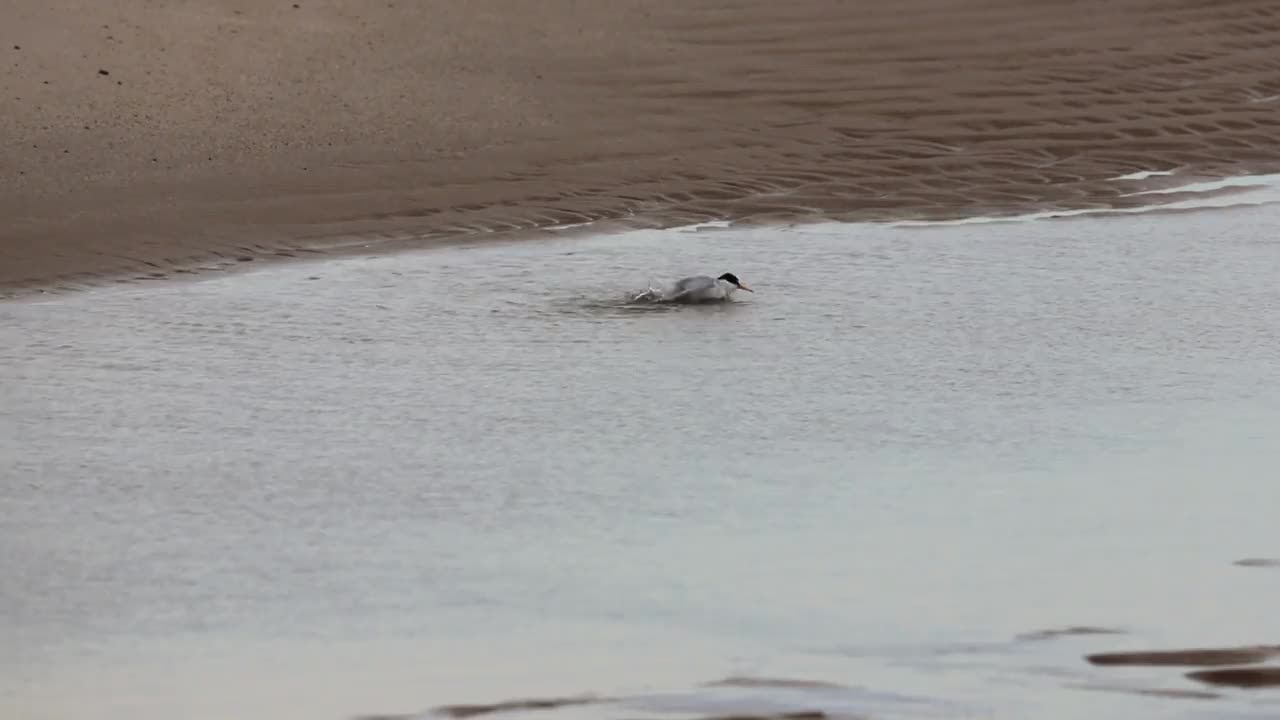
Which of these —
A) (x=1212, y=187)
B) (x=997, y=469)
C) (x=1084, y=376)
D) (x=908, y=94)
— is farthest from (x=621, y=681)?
(x=908, y=94)

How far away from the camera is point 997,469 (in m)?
5.47

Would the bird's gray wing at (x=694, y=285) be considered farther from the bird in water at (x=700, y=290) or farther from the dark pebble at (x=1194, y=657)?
the dark pebble at (x=1194, y=657)

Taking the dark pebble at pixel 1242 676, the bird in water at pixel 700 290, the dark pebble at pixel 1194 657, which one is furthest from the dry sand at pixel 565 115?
the dark pebble at pixel 1242 676

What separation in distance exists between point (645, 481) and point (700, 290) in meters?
1.94

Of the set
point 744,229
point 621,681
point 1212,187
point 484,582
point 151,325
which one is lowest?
point 621,681

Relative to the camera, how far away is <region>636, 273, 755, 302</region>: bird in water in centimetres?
723

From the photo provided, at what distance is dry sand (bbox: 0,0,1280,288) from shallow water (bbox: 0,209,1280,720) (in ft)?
2.06

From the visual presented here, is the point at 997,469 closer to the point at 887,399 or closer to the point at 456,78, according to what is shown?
the point at 887,399

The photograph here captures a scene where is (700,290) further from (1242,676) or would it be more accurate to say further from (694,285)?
(1242,676)

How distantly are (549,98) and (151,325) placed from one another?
3.19 meters

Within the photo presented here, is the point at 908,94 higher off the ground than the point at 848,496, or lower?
higher

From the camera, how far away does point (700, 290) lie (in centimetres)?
722

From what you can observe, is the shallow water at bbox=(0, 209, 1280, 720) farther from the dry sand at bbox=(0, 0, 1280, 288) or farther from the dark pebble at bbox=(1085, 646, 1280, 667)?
the dry sand at bbox=(0, 0, 1280, 288)

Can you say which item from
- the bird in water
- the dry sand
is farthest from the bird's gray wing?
the dry sand
